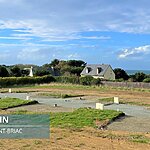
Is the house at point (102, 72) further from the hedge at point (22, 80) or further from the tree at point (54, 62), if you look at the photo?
the tree at point (54, 62)

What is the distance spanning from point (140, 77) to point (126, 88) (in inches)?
757

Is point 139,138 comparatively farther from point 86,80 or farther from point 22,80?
point 22,80

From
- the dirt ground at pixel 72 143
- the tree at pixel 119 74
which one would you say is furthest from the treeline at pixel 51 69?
the dirt ground at pixel 72 143

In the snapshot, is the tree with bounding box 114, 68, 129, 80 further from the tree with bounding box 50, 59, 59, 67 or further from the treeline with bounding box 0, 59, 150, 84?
the tree with bounding box 50, 59, 59, 67

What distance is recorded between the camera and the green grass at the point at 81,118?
1470cm

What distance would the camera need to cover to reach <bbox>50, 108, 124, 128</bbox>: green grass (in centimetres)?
1470

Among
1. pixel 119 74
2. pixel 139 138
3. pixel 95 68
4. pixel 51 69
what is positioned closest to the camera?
pixel 139 138

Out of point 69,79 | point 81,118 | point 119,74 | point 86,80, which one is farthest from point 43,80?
point 81,118

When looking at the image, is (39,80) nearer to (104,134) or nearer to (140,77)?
(140,77)

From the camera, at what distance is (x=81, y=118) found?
16266 mm

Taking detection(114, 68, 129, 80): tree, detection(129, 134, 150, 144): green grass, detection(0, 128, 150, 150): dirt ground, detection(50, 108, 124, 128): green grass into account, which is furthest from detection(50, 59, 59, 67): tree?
detection(0, 128, 150, 150): dirt ground

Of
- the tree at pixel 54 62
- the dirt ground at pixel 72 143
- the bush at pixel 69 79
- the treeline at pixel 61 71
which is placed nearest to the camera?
the dirt ground at pixel 72 143

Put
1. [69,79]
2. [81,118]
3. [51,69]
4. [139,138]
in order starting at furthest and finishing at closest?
[51,69]
[69,79]
[81,118]
[139,138]

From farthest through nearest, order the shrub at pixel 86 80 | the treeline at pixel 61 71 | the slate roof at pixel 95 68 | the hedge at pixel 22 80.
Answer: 1. the slate roof at pixel 95 68
2. the treeline at pixel 61 71
3. the shrub at pixel 86 80
4. the hedge at pixel 22 80
